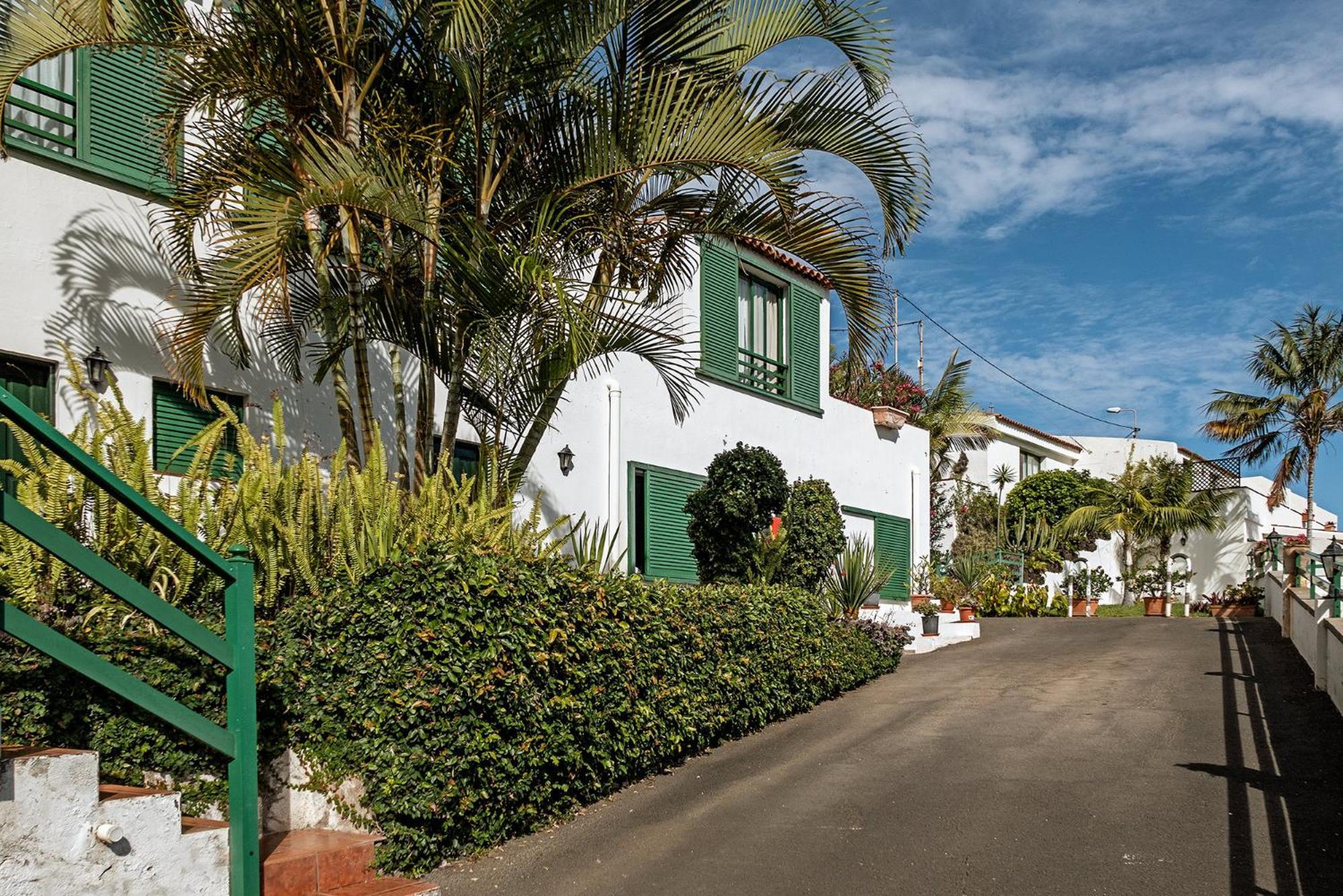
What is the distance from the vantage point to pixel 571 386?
12.0m

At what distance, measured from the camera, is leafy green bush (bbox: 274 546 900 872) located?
610 cm

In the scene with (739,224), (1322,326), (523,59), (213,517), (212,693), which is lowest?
(212,693)

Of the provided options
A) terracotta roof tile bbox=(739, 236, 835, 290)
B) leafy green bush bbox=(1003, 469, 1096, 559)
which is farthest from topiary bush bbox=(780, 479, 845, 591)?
leafy green bush bbox=(1003, 469, 1096, 559)

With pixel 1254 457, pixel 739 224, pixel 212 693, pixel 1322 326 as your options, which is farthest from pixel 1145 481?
pixel 212 693

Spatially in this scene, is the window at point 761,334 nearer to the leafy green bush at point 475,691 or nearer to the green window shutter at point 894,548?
the green window shutter at point 894,548

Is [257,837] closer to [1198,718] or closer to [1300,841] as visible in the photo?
[1300,841]

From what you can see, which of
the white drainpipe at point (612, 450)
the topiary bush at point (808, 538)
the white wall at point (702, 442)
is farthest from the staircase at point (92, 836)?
the topiary bush at point (808, 538)

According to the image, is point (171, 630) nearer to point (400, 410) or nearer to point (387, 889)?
point (387, 889)

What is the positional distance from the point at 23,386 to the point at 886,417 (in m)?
13.1

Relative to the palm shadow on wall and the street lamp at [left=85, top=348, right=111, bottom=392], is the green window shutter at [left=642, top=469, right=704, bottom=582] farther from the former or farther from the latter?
the street lamp at [left=85, top=348, right=111, bottom=392]

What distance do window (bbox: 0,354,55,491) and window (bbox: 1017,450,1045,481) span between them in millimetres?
27792

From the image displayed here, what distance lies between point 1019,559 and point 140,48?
71.4ft

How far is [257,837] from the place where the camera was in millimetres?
5023

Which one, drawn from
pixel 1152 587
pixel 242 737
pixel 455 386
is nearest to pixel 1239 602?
pixel 1152 587
